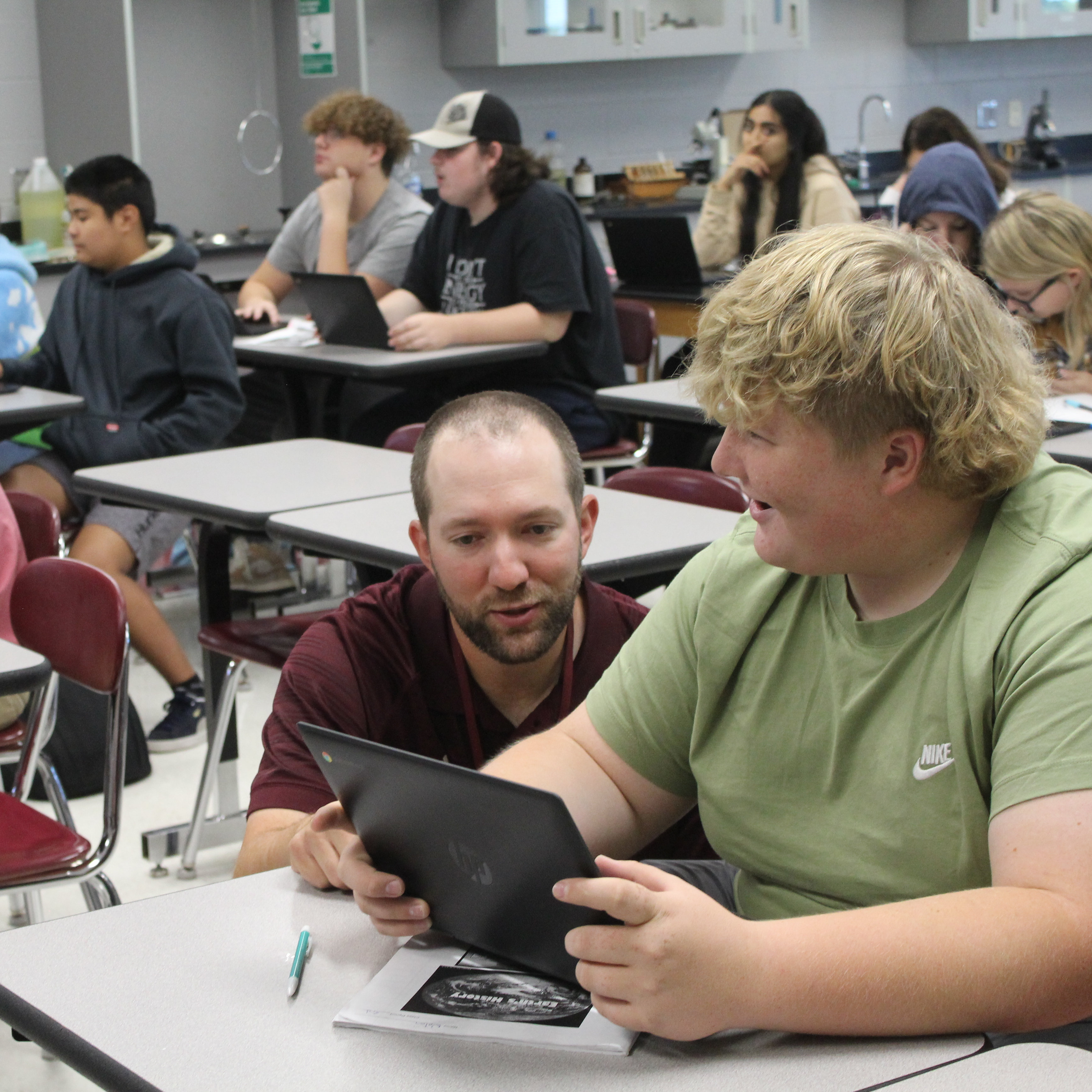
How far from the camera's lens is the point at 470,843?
1.03 metres

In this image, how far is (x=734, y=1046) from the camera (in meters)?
0.97

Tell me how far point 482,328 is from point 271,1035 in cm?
309

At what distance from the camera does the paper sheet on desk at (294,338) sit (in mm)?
4223

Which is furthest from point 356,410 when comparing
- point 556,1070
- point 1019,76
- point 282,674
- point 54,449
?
point 1019,76

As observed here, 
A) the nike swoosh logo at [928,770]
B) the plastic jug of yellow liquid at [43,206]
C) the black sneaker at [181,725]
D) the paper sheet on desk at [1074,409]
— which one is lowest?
the black sneaker at [181,725]

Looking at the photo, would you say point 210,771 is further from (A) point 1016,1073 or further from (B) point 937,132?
(B) point 937,132

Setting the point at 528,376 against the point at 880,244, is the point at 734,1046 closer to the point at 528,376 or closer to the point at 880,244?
the point at 880,244

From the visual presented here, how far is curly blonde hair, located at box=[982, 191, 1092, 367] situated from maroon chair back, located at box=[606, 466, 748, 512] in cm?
91

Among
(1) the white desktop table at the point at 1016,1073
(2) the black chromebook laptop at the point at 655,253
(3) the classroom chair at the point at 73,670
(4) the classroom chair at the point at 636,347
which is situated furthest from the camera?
(2) the black chromebook laptop at the point at 655,253

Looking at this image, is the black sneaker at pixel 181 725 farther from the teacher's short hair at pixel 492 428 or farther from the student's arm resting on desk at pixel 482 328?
the teacher's short hair at pixel 492 428

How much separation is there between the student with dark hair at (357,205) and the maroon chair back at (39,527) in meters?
1.85

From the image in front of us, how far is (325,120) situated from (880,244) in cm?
375

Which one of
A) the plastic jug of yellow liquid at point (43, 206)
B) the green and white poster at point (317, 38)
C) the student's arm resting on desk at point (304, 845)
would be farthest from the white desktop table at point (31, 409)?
the green and white poster at point (317, 38)

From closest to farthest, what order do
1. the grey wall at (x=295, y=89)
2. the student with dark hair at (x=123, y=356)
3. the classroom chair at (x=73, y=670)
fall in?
1. the classroom chair at (x=73, y=670)
2. the student with dark hair at (x=123, y=356)
3. the grey wall at (x=295, y=89)
